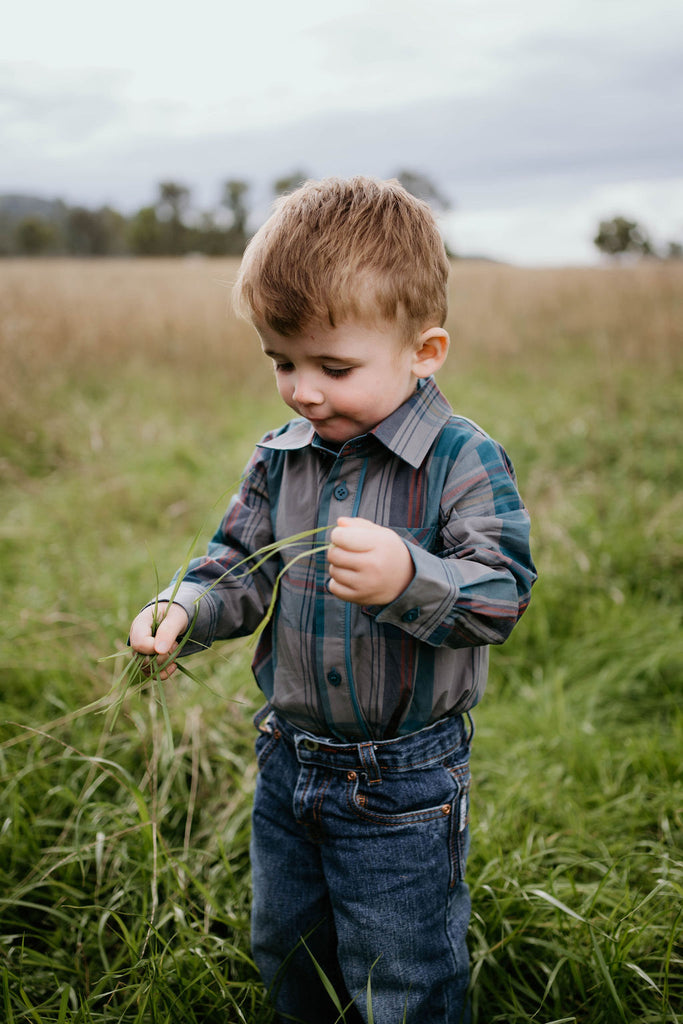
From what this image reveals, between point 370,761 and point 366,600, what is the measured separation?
14.9 inches

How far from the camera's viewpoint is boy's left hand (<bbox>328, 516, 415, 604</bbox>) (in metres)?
1.01

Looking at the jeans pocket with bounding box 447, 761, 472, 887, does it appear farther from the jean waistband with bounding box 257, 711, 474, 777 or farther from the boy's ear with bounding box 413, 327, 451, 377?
the boy's ear with bounding box 413, 327, 451, 377

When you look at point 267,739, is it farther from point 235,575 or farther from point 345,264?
point 345,264

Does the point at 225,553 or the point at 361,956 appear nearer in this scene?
the point at 361,956

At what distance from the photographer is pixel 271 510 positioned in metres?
1.44

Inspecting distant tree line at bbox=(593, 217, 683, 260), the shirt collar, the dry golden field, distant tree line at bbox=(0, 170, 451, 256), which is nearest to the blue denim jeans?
the shirt collar

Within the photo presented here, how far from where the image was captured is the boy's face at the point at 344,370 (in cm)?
115

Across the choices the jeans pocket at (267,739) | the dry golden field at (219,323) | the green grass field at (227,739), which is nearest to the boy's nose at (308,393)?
the green grass field at (227,739)

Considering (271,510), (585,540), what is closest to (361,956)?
(271,510)

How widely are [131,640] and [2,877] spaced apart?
956 mm

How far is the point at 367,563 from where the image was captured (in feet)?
3.32

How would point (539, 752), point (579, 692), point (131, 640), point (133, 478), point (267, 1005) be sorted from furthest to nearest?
point (133, 478) < point (579, 692) < point (539, 752) < point (267, 1005) < point (131, 640)

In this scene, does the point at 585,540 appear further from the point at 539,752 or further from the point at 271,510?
the point at 271,510

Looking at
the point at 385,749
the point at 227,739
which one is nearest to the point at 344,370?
the point at 385,749
